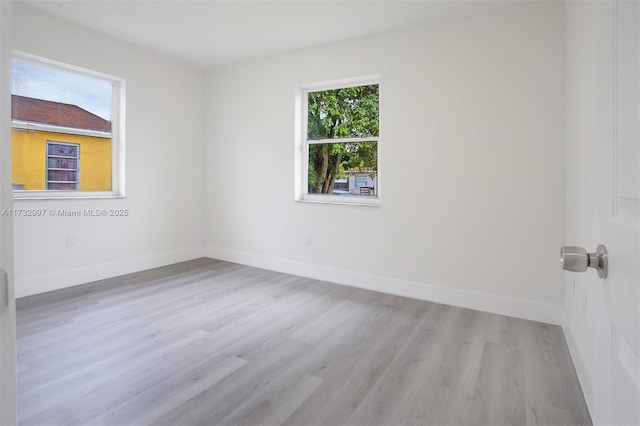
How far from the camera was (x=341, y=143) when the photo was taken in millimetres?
3906

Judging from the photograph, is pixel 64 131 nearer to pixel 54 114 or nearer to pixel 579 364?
pixel 54 114

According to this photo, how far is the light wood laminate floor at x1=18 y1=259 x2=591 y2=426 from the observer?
5.32ft

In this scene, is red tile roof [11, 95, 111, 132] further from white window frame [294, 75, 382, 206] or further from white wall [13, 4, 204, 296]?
white window frame [294, 75, 382, 206]

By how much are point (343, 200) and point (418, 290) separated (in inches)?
49.1

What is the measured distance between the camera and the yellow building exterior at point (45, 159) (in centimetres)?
320

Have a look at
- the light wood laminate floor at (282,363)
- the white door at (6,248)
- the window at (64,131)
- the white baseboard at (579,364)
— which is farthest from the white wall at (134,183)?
the white baseboard at (579,364)

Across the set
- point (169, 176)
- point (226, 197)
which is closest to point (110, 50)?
point (169, 176)

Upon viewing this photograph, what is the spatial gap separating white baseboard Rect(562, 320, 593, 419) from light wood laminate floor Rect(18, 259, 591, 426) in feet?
0.14

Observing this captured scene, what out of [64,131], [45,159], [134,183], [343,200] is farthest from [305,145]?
[45,159]

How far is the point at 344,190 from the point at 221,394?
2.58 m

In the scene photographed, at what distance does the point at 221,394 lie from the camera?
1.75 m

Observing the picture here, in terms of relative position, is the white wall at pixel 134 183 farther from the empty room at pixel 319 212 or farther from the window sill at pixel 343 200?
the window sill at pixel 343 200

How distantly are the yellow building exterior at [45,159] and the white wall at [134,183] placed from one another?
0.66 ft

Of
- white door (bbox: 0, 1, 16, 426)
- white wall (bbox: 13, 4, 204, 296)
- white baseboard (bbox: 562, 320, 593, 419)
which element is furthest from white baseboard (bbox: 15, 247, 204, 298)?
white baseboard (bbox: 562, 320, 593, 419)
